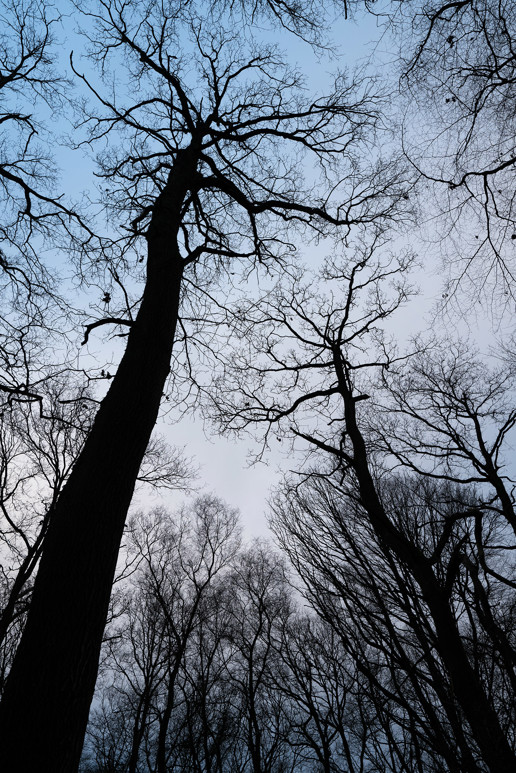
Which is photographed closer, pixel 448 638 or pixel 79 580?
pixel 79 580

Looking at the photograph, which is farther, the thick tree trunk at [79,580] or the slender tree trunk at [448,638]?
the thick tree trunk at [79,580]

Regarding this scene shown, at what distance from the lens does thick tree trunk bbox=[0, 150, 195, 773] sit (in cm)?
192

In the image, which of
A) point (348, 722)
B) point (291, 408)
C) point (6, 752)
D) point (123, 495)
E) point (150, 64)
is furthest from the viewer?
point (348, 722)

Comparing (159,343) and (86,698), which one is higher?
(159,343)

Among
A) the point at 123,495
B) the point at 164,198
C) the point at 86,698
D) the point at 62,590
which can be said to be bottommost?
the point at 86,698

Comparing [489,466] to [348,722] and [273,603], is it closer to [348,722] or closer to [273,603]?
[273,603]

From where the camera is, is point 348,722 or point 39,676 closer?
point 39,676

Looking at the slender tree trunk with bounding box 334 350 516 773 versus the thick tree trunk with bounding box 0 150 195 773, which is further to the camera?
the thick tree trunk with bounding box 0 150 195 773

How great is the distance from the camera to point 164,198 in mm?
5051

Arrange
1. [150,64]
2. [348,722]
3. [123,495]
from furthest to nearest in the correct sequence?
[348,722] → [150,64] → [123,495]

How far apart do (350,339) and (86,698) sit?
6.86 meters

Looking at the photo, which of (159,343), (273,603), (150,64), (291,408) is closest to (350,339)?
(291,408)

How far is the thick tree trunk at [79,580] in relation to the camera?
1920mm

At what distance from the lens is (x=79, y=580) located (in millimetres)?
2367
